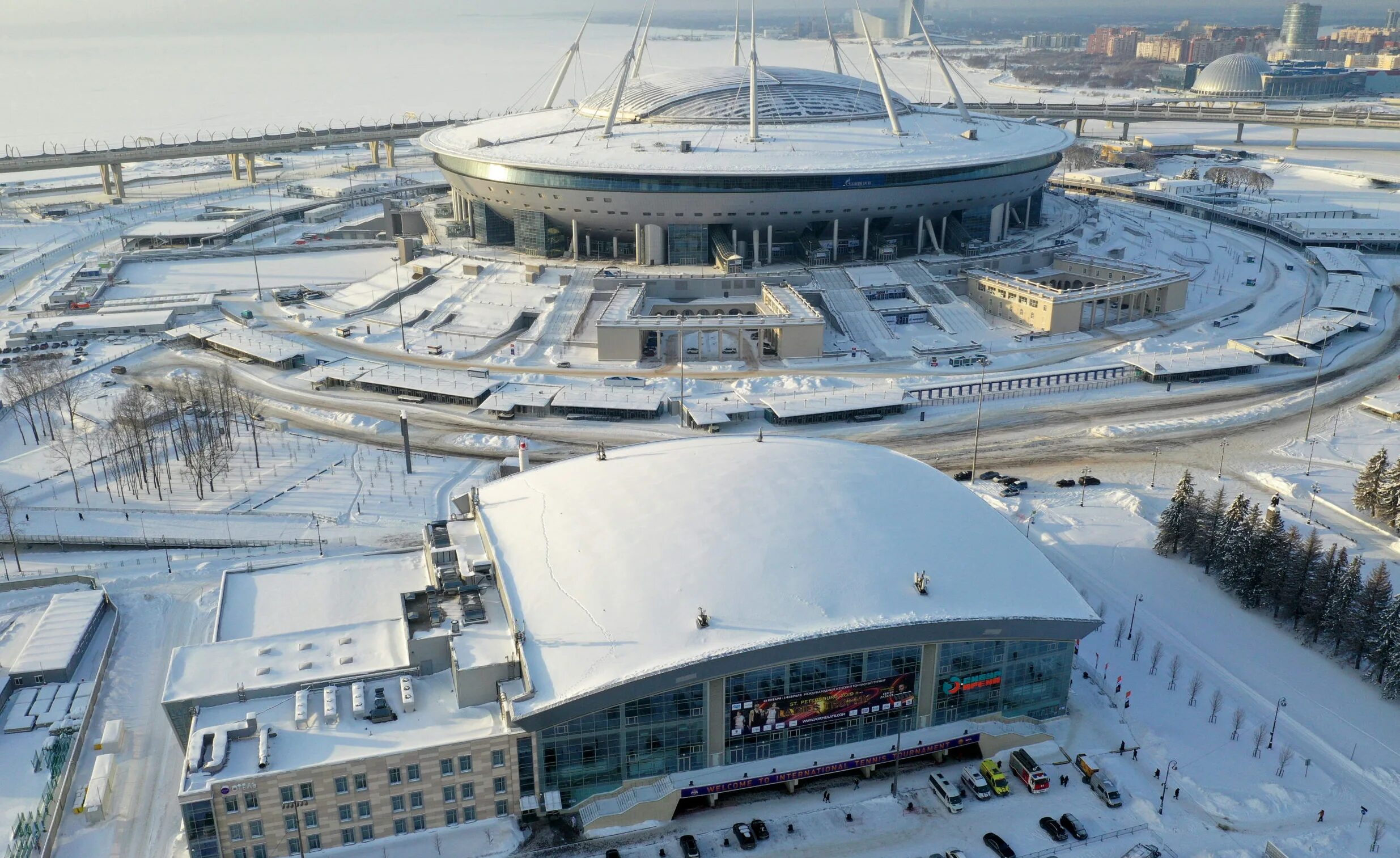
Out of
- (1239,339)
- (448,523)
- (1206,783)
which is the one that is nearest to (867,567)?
(1206,783)

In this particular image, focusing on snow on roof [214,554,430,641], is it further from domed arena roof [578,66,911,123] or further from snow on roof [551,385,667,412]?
domed arena roof [578,66,911,123]

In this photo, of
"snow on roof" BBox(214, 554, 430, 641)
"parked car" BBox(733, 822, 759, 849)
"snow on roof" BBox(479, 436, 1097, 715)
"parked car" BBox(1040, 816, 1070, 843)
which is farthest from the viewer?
"snow on roof" BBox(214, 554, 430, 641)

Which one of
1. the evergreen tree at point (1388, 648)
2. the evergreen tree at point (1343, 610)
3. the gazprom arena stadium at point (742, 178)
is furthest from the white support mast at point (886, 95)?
the evergreen tree at point (1388, 648)

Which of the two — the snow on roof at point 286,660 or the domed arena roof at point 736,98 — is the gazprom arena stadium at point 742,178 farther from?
the snow on roof at point 286,660

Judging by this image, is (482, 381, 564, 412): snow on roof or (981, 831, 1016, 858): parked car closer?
(981, 831, 1016, 858): parked car

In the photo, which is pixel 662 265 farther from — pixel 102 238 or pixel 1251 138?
pixel 1251 138

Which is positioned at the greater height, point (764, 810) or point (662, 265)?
point (662, 265)

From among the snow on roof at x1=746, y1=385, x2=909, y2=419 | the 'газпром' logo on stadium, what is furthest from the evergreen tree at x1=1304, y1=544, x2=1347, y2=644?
the snow on roof at x1=746, y1=385, x2=909, y2=419
